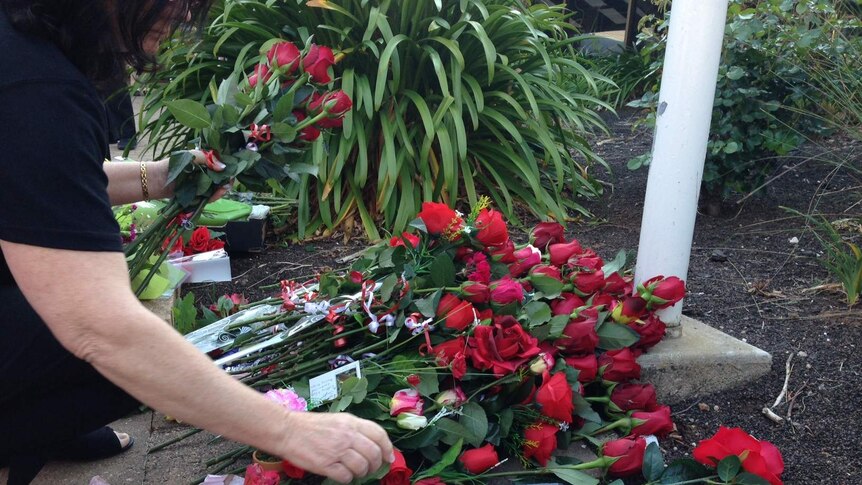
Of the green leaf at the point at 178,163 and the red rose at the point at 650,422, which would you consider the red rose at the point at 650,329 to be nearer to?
the red rose at the point at 650,422

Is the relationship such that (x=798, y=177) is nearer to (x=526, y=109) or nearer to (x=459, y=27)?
(x=526, y=109)

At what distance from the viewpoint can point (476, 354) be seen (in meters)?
1.77

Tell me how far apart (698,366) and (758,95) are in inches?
65.2

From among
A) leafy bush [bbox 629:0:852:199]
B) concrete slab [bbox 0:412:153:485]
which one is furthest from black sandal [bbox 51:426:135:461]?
leafy bush [bbox 629:0:852:199]

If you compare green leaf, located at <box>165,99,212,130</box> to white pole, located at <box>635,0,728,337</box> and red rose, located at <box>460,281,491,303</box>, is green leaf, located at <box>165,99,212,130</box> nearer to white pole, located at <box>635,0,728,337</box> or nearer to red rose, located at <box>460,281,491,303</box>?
red rose, located at <box>460,281,491,303</box>

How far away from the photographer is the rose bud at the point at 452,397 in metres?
1.75

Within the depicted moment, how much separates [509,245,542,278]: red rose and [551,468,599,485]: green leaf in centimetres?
59

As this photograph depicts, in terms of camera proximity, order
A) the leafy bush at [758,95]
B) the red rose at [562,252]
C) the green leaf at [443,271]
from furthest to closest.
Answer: the leafy bush at [758,95]
the red rose at [562,252]
the green leaf at [443,271]

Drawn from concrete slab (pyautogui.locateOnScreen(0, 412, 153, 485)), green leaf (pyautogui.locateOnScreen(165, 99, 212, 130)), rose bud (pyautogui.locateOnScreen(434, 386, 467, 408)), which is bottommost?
concrete slab (pyautogui.locateOnScreen(0, 412, 153, 485))

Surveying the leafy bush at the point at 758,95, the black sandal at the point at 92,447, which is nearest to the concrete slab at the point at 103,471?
the black sandal at the point at 92,447

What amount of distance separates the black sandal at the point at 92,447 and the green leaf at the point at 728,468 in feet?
4.62

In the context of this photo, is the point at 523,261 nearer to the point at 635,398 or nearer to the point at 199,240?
the point at 635,398

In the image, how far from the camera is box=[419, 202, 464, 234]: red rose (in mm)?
2025

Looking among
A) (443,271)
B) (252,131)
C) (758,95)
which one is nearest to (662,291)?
(443,271)
